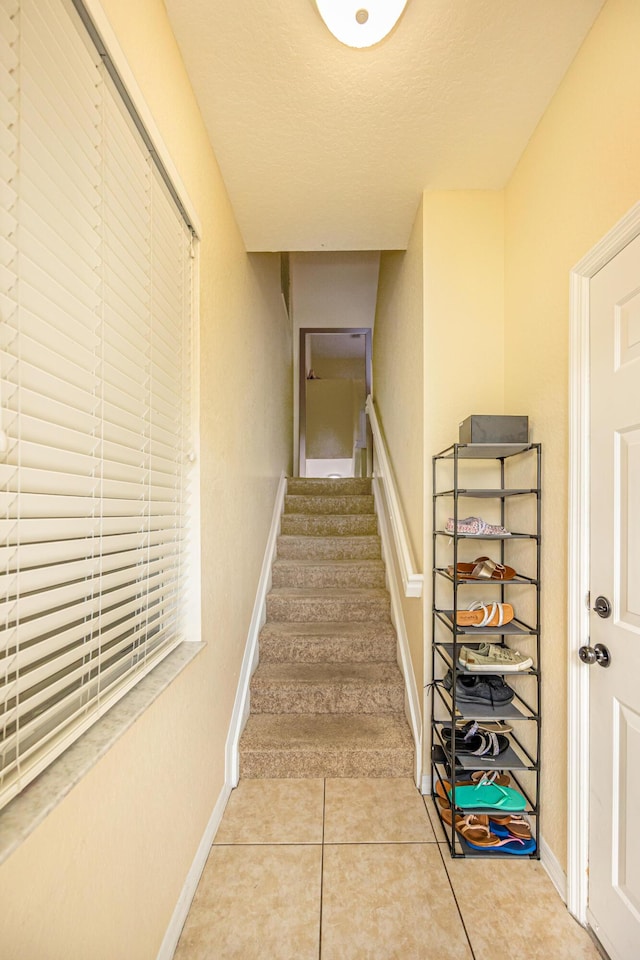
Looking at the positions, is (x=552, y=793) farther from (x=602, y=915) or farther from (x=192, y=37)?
(x=192, y=37)

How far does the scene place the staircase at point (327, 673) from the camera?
2.06 metres

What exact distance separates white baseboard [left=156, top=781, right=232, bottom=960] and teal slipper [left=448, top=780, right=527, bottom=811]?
876mm

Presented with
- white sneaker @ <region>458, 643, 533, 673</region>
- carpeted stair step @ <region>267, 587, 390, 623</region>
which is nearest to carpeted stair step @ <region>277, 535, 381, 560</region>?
carpeted stair step @ <region>267, 587, 390, 623</region>

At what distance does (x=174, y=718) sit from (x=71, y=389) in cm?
97

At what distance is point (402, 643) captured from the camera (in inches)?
95.7

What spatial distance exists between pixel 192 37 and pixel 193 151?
0.89 ft

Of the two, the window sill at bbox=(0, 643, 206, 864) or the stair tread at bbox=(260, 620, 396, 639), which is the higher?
the window sill at bbox=(0, 643, 206, 864)

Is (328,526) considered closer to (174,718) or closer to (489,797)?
(489,797)

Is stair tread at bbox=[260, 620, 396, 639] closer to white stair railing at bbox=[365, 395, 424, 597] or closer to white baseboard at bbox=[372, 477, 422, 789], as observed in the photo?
white baseboard at bbox=[372, 477, 422, 789]

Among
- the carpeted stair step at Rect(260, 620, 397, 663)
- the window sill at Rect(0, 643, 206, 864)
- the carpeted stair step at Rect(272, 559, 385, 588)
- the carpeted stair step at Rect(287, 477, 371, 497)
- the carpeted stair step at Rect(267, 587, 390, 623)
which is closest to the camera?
the window sill at Rect(0, 643, 206, 864)

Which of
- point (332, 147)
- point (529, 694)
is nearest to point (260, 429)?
point (332, 147)

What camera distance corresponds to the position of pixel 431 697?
6.27 ft

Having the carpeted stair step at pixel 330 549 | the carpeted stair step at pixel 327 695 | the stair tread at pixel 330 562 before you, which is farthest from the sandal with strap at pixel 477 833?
the carpeted stair step at pixel 330 549

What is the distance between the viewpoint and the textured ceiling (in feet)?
4.17
